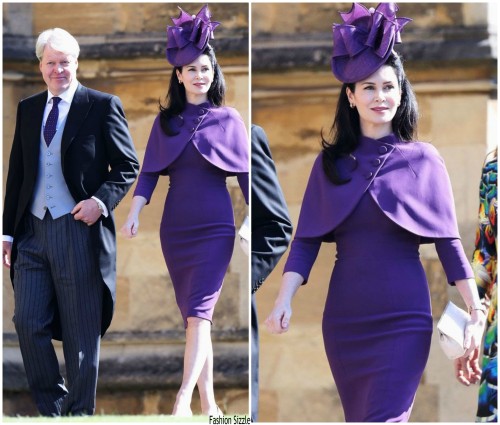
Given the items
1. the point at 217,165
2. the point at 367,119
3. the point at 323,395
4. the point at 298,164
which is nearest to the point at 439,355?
the point at 323,395

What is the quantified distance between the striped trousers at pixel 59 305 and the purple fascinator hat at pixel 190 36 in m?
1.06

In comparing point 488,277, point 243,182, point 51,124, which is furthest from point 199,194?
point 488,277

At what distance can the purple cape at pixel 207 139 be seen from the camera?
9305 mm

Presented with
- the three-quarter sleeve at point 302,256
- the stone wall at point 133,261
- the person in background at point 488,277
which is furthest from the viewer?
the stone wall at point 133,261

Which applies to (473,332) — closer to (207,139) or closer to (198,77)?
(207,139)

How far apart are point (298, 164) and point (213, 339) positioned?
1158 millimetres

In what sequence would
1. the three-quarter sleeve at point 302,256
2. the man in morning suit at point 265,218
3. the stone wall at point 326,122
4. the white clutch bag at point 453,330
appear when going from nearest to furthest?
the white clutch bag at point 453,330, the three-quarter sleeve at point 302,256, the man in morning suit at point 265,218, the stone wall at point 326,122

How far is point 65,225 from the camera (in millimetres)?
9148

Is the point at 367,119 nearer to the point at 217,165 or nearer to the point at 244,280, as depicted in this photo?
the point at 217,165

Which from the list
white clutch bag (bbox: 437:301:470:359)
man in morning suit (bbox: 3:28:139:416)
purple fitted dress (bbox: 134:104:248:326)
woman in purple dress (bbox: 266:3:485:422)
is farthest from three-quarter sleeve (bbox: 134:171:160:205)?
white clutch bag (bbox: 437:301:470:359)

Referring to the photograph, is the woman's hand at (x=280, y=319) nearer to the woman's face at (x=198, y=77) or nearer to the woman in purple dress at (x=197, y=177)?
the woman in purple dress at (x=197, y=177)

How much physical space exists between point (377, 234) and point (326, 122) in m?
2.41

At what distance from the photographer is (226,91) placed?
959 cm

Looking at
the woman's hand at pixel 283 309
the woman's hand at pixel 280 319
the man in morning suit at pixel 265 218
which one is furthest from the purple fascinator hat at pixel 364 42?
the man in morning suit at pixel 265 218
